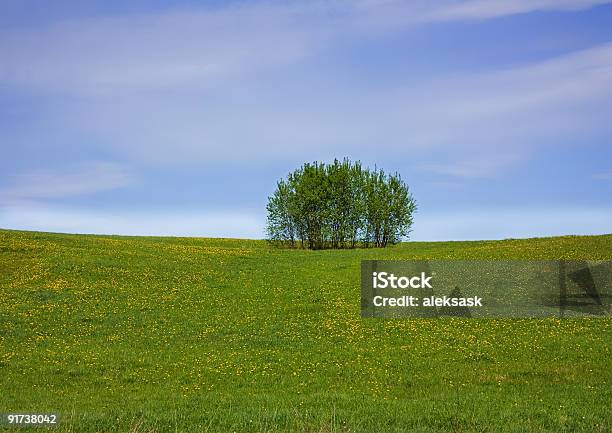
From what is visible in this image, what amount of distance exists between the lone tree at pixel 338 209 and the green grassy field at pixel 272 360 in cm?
4513

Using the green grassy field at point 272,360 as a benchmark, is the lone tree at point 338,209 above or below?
above

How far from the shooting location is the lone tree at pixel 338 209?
92.2m

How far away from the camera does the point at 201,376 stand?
73.9 ft

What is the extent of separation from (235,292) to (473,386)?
2356cm

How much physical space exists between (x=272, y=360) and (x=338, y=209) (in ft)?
226

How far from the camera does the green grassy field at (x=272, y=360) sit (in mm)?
15688

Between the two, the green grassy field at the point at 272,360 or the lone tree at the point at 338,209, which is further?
the lone tree at the point at 338,209

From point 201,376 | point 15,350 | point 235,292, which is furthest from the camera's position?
point 235,292

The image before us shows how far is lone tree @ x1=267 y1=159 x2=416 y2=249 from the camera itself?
303 feet

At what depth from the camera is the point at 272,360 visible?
24766 millimetres

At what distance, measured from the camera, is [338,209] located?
93125mm

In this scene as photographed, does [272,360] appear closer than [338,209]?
Yes

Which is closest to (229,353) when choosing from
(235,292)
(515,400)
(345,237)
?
(515,400)

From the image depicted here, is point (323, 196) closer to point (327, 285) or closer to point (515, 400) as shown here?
point (327, 285)
